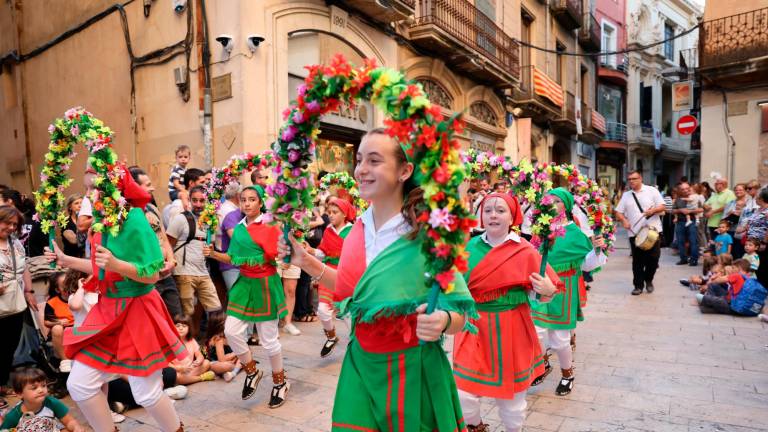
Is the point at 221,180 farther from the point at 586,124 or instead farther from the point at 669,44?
the point at 669,44

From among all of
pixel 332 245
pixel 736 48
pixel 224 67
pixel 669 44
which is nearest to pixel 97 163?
pixel 332 245

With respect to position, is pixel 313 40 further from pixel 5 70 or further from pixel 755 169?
pixel 755 169

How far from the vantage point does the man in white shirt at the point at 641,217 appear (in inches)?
378

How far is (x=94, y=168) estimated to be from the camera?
3438mm

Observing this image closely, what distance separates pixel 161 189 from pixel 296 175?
8.58 m

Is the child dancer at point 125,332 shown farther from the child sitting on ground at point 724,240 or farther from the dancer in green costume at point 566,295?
the child sitting on ground at point 724,240

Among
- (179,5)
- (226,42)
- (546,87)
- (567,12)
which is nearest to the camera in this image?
(226,42)

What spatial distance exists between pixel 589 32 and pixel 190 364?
26.0 metres

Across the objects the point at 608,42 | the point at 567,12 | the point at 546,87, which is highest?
the point at 608,42

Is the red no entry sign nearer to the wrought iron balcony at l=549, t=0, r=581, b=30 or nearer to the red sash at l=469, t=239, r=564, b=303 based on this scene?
the wrought iron balcony at l=549, t=0, r=581, b=30

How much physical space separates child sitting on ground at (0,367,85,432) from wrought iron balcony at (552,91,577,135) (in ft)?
72.4

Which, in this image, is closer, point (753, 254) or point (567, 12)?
point (753, 254)

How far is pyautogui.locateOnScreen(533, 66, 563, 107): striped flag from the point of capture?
2031 centimetres

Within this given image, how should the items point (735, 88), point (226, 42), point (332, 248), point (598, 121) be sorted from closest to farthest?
1. point (332, 248)
2. point (226, 42)
3. point (735, 88)
4. point (598, 121)
